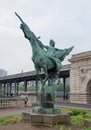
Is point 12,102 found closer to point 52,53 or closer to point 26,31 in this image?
point 52,53

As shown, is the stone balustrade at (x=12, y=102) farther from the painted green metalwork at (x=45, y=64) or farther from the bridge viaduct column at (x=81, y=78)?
the bridge viaduct column at (x=81, y=78)

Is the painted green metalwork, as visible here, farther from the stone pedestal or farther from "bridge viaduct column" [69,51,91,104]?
"bridge viaduct column" [69,51,91,104]

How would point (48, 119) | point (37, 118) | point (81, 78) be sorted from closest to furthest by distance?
point (48, 119)
point (37, 118)
point (81, 78)

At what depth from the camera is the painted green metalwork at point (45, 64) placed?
12969 mm

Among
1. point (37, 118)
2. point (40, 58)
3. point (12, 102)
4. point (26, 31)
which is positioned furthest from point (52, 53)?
point (12, 102)

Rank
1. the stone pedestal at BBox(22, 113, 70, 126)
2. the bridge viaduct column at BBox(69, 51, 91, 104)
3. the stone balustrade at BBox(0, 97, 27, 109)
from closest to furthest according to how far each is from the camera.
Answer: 1. the stone pedestal at BBox(22, 113, 70, 126)
2. the stone balustrade at BBox(0, 97, 27, 109)
3. the bridge viaduct column at BBox(69, 51, 91, 104)

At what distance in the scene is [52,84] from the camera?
43.3ft

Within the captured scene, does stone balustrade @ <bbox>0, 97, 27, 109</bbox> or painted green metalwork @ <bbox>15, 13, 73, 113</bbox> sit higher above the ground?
painted green metalwork @ <bbox>15, 13, 73, 113</bbox>

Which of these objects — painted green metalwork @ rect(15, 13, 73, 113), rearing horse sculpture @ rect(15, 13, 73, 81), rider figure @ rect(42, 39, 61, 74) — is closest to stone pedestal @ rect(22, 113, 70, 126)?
painted green metalwork @ rect(15, 13, 73, 113)

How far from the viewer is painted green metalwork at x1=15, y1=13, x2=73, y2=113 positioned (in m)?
13.0

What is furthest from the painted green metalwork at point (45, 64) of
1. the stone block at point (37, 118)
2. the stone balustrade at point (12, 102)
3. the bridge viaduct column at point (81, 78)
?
→ the bridge viaduct column at point (81, 78)

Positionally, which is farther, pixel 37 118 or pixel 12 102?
pixel 12 102

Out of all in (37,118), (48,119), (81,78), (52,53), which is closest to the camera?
(48,119)

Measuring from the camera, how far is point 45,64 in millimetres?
13039
